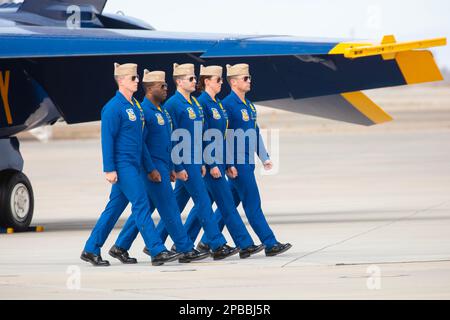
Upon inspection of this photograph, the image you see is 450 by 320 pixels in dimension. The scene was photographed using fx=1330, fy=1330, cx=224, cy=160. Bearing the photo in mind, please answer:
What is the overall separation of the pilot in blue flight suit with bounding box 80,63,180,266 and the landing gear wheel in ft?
16.4

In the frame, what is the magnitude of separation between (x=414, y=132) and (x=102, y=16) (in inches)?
1171

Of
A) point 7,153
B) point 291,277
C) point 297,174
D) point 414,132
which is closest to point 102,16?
point 7,153

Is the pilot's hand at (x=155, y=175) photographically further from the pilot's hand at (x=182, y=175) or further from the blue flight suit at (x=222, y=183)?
the blue flight suit at (x=222, y=183)

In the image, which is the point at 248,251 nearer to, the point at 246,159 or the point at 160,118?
the point at 246,159

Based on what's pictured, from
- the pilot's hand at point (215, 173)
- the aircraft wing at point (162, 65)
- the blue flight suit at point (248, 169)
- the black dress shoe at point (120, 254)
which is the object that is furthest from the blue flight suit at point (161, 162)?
the aircraft wing at point (162, 65)

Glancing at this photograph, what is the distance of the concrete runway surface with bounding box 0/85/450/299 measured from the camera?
36.9 feet

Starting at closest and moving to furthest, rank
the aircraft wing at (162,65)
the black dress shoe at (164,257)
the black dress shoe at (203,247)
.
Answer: the black dress shoe at (164,257) → the black dress shoe at (203,247) → the aircraft wing at (162,65)

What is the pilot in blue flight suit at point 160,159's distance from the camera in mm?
13062

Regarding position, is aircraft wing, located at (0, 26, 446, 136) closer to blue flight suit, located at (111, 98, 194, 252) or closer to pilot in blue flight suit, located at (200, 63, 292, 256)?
pilot in blue flight suit, located at (200, 63, 292, 256)

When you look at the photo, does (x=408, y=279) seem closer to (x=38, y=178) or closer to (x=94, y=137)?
(x=38, y=178)

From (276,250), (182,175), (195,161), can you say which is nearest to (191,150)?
(195,161)

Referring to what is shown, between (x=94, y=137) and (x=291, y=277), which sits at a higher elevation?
(x=291, y=277)

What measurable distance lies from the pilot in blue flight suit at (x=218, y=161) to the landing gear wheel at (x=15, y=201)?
4832 millimetres
